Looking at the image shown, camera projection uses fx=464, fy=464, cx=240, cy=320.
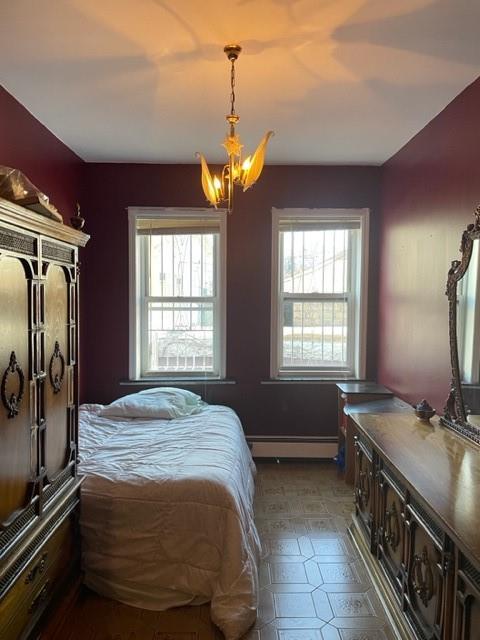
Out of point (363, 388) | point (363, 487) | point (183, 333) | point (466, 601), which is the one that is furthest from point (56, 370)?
point (363, 388)

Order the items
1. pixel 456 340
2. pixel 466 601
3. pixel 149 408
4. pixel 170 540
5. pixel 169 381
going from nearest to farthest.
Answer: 1. pixel 466 601
2. pixel 170 540
3. pixel 456 340
4. pixel 149 408
5. pixel 169 381

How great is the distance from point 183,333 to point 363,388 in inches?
68.9

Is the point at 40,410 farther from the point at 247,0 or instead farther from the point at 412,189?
the point at 412,189

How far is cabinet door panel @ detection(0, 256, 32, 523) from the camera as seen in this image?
1.60 m

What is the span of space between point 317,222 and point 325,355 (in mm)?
1285

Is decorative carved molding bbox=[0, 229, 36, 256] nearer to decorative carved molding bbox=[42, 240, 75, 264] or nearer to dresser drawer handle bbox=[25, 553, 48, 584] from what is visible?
decorative carved molding bbox=[42, 240, 75, 264]

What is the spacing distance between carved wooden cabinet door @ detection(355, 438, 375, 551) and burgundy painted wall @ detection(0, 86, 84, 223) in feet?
9.20

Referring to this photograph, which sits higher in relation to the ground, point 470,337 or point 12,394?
point 470,337

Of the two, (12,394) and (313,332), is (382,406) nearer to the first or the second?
(313,332)

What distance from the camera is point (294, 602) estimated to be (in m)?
2.42

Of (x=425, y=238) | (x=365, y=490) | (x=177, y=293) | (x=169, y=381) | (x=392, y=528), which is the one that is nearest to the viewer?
(x=392, y=528)

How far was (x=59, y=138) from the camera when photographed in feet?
11.9

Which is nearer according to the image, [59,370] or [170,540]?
[59,370]

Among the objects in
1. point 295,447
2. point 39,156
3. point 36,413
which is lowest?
point 295,447
